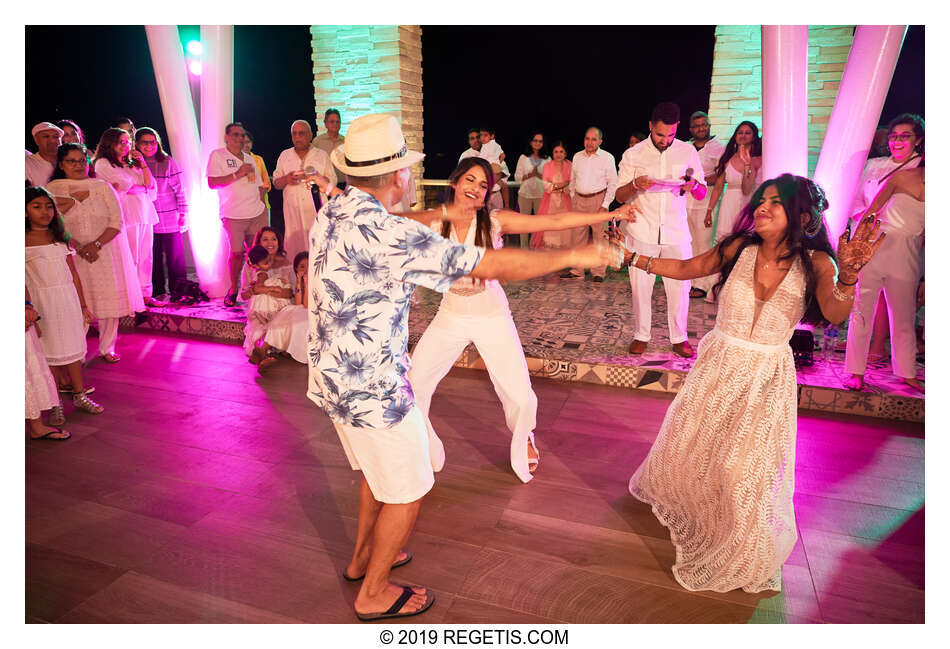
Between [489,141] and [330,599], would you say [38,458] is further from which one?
[489,141]

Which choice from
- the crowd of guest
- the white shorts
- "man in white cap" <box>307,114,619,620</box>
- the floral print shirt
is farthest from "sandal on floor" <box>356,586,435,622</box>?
the crowd of guest

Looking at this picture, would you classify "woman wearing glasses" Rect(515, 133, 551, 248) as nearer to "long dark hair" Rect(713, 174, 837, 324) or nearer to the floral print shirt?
"long dark hair" Rect(713, 174, 837, 324)

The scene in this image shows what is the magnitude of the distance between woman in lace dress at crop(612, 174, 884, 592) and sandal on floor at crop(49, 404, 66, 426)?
3453 mm

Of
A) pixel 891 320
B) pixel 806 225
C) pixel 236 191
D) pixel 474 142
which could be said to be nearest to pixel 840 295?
pixel 806 225

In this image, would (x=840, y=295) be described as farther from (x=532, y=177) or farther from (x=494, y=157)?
(x=494, y=157)

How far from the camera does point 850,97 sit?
3.99 meters

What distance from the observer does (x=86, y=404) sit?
3.86 m

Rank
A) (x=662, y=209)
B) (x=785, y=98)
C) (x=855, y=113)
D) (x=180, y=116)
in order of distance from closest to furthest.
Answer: (x=855, y=113) < (x=785, y=98) < (x=662, y=209) < (x=180, y=116)

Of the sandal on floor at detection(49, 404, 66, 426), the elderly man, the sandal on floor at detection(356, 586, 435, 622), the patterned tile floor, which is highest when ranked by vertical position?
the elderly man

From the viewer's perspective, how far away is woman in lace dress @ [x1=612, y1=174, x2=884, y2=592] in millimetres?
Answer: 2246

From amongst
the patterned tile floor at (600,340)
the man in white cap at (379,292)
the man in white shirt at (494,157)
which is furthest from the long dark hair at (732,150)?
the man in white cap at (379,292)

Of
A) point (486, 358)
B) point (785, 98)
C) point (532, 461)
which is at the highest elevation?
point (785, 98)

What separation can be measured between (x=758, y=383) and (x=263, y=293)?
3765 mm

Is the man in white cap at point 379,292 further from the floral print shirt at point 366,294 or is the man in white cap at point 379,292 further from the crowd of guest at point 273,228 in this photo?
the crowd of guest at point 273,228
